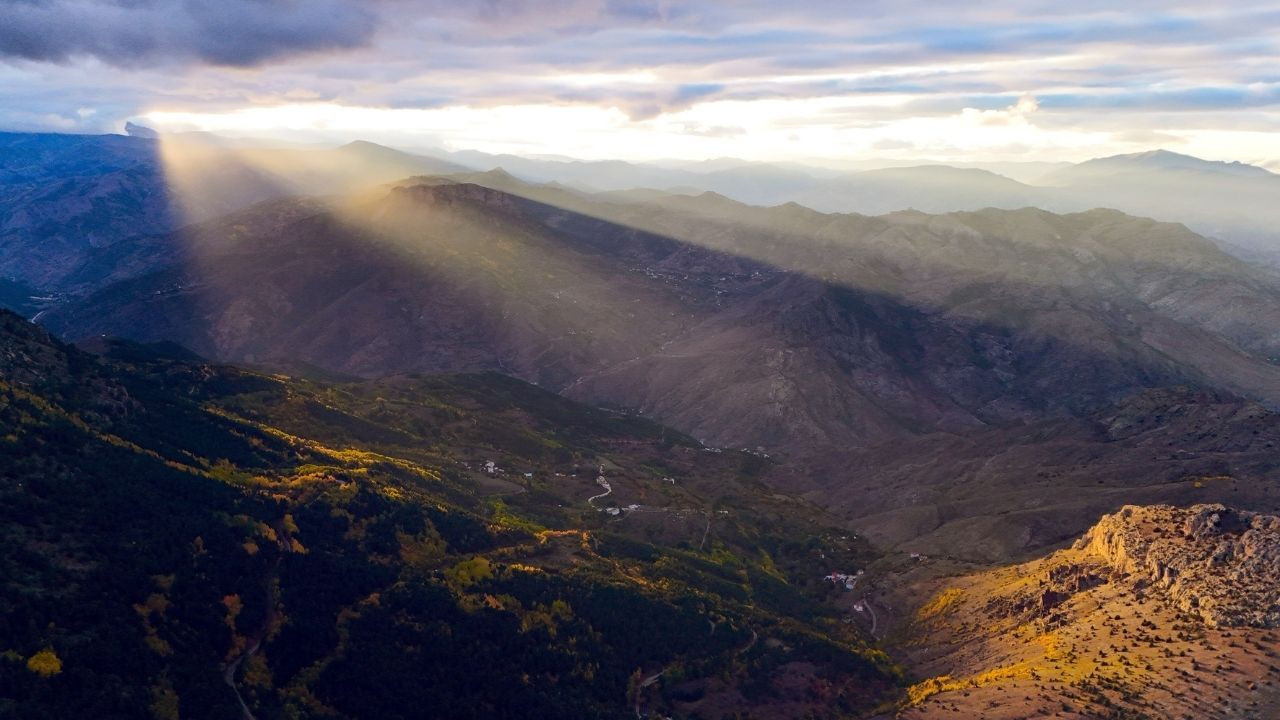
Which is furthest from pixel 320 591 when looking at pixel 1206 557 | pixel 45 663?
pixel 1206 557

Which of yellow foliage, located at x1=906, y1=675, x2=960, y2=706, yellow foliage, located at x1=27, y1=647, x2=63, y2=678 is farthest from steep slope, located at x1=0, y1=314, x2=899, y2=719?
yellow foliage, located at x1=906, y1=675, x2=960, y2=706

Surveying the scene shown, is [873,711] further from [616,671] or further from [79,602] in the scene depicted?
[79,602]

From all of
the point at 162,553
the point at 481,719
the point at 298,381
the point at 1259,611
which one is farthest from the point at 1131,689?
the point at 298,381

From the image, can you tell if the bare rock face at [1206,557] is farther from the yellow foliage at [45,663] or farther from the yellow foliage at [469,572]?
the yellow foliage at [45,663]

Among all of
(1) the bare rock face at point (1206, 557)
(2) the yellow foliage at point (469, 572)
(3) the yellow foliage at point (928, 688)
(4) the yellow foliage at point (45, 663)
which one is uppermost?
(1) the bare rock face at point (1206, 557)

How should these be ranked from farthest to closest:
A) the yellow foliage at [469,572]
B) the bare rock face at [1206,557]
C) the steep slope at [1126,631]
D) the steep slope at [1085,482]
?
the steep slope at [1085,482] < the yellow foliage at [469,572] < the bare rock face at [1206,557] < the steep slope at [1126,631]

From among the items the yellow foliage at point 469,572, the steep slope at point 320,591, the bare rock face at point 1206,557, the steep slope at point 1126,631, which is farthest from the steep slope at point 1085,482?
the yellow foliage at point 469,572
